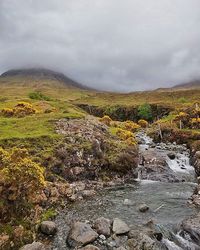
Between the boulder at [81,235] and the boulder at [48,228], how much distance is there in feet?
4.47

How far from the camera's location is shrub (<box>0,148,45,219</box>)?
25281mm

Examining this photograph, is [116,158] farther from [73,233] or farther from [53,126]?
[73,233]

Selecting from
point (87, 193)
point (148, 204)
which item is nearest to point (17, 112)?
point (87, 193)

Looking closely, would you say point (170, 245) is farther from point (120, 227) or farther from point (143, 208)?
point (143, 208)

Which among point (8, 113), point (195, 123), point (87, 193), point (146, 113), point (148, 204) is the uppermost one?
point (8, 113)

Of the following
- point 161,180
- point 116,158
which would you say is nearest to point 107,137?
point 116,158

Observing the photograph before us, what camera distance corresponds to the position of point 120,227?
25688 mm

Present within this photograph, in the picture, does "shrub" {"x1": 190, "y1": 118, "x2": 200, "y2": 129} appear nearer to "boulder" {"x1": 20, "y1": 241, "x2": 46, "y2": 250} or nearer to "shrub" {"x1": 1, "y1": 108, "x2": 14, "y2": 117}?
"shrub" {"x1": 1, "y1": 108, "x2": 14, "y2": 117}

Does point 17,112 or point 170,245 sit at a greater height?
point 17,112

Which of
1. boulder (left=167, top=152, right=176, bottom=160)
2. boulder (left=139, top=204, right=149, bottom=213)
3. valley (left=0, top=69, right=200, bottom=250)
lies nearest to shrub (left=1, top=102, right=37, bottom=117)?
A: valley (left=0, top=69, right=200, bottom=250)

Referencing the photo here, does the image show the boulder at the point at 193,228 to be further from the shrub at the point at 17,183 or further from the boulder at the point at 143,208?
the shrub at the point at 17,183

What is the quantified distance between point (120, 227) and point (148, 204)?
771 cm

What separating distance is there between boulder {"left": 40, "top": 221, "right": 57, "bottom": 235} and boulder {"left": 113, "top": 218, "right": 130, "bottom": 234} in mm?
4685

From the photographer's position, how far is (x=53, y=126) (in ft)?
159
